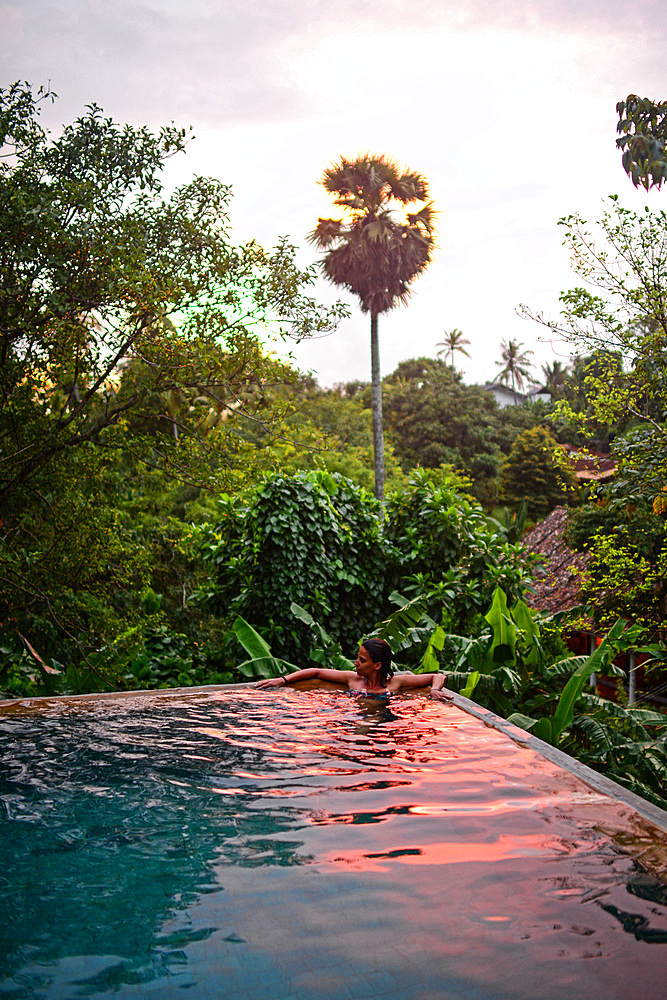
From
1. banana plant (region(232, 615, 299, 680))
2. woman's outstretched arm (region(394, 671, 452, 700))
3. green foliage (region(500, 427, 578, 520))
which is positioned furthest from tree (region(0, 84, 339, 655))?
green foliage (region(500, 427, 578, 520))

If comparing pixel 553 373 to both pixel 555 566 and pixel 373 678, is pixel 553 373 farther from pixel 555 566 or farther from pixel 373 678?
pixel 373 678

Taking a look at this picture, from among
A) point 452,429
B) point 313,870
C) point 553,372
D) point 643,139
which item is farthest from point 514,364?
point 313,870

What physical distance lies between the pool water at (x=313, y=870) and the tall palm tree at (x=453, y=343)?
74.3m

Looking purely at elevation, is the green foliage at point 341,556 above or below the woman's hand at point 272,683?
above

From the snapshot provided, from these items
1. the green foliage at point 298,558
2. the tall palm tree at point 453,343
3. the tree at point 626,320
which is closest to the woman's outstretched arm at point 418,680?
the green foliage at point 298,558

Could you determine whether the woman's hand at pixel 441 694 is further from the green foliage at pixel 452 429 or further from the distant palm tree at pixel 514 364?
the distant palm tree at pixel 514 364

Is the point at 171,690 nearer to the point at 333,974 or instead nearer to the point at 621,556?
the point at 333,974

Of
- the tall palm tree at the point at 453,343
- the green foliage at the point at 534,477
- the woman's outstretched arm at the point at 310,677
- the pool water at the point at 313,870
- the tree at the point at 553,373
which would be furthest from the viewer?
the tall palm tree at the point at 453,343

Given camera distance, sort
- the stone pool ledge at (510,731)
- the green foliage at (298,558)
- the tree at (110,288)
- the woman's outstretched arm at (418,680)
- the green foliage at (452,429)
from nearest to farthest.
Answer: the stone pool ledge at (510,731) < the woman's outstretched arm at (418,680) < the tree at (110,288) < the green foliage at (298,558) < the green foliage at (452,429)

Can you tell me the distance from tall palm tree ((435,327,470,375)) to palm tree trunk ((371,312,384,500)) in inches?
1948

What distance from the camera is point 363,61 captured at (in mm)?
15562

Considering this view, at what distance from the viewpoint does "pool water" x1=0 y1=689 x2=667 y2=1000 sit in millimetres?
3000

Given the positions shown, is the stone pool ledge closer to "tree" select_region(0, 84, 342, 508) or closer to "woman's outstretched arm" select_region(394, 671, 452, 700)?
"woman's outstretched arm" select_region(394, 671, 452, 700)

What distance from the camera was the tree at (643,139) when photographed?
1436 cm
